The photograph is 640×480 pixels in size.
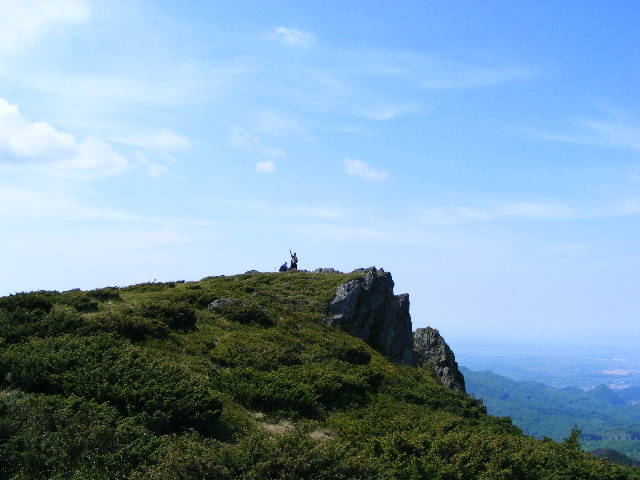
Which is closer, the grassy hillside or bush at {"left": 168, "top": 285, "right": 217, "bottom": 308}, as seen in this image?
the grassy hillside

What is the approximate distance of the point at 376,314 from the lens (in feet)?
129

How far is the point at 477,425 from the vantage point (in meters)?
20.7

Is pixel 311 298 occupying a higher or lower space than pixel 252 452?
higher

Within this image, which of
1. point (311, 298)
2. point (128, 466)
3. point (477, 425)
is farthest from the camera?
point (311, 298)

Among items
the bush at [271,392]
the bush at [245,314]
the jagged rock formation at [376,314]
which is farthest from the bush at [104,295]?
the jagged rock formation at [376,314]

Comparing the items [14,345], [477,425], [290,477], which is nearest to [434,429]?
[477,425]

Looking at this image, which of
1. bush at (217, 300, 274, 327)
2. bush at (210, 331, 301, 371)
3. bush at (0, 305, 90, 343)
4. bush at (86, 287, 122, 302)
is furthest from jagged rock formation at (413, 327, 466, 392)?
bush at (0, 305, 90, 343)

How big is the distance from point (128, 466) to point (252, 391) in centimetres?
687

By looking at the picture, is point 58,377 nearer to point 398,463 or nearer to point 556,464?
point 398,463

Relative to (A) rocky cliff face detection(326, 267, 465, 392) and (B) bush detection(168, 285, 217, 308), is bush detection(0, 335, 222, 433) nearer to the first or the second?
(B) bush detection(168, 285, 217, 308)

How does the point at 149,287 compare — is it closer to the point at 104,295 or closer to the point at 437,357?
the point at 104,295

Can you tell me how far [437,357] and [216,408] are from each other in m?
33.8

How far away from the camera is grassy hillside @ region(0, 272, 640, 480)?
12.5 metres

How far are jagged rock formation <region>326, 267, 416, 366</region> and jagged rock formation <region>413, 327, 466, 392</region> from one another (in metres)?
3.48
